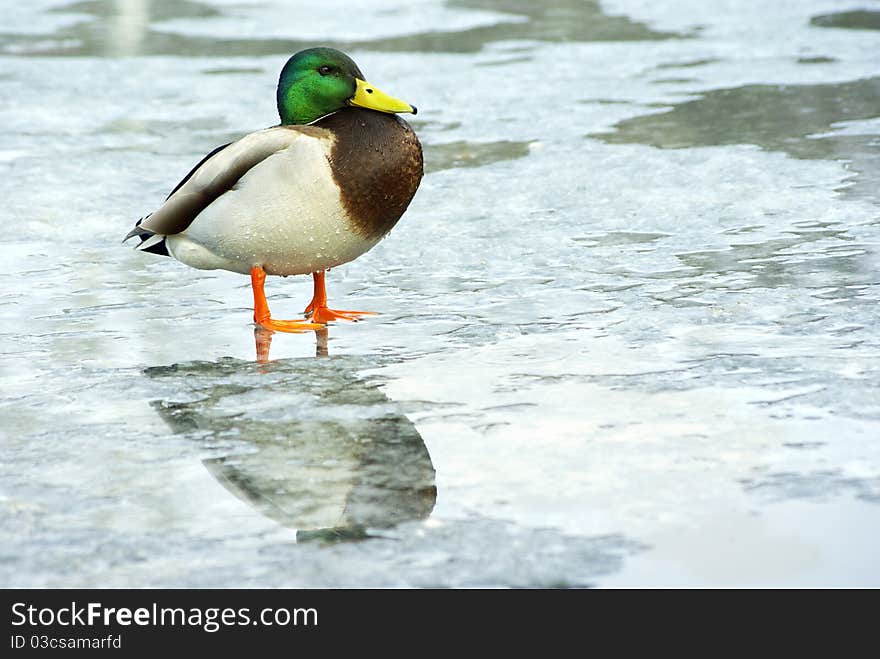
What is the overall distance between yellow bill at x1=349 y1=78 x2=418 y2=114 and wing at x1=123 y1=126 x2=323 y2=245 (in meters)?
0.18

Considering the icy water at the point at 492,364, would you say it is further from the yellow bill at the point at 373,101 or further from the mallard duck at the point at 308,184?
the yellow bill at the point at 373,101

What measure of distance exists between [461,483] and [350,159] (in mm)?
1508

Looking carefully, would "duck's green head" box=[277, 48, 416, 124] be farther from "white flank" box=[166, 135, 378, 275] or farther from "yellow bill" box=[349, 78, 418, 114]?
"white flank" box=[166, 135, 378, 275]

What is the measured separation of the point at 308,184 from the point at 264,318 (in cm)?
51

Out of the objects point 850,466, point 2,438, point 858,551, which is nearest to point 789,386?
point 850,466

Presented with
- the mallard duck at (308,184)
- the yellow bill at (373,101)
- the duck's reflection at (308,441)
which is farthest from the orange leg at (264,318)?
the yellow bill at (373,101)

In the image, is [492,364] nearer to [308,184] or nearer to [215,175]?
[308,184]

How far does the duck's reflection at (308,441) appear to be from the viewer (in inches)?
125

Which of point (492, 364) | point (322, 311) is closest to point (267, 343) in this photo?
point (322, 311)

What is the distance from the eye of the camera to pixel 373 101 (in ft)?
15.2

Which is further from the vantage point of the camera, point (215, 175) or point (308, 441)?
point (215, 175)

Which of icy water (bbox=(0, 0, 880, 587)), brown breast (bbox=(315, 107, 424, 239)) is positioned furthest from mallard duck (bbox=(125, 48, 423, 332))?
icy water (bbox=(0, 0, 880, 587))

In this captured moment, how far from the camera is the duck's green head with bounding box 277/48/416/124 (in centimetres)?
464

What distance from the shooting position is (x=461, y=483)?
10.8 ft
